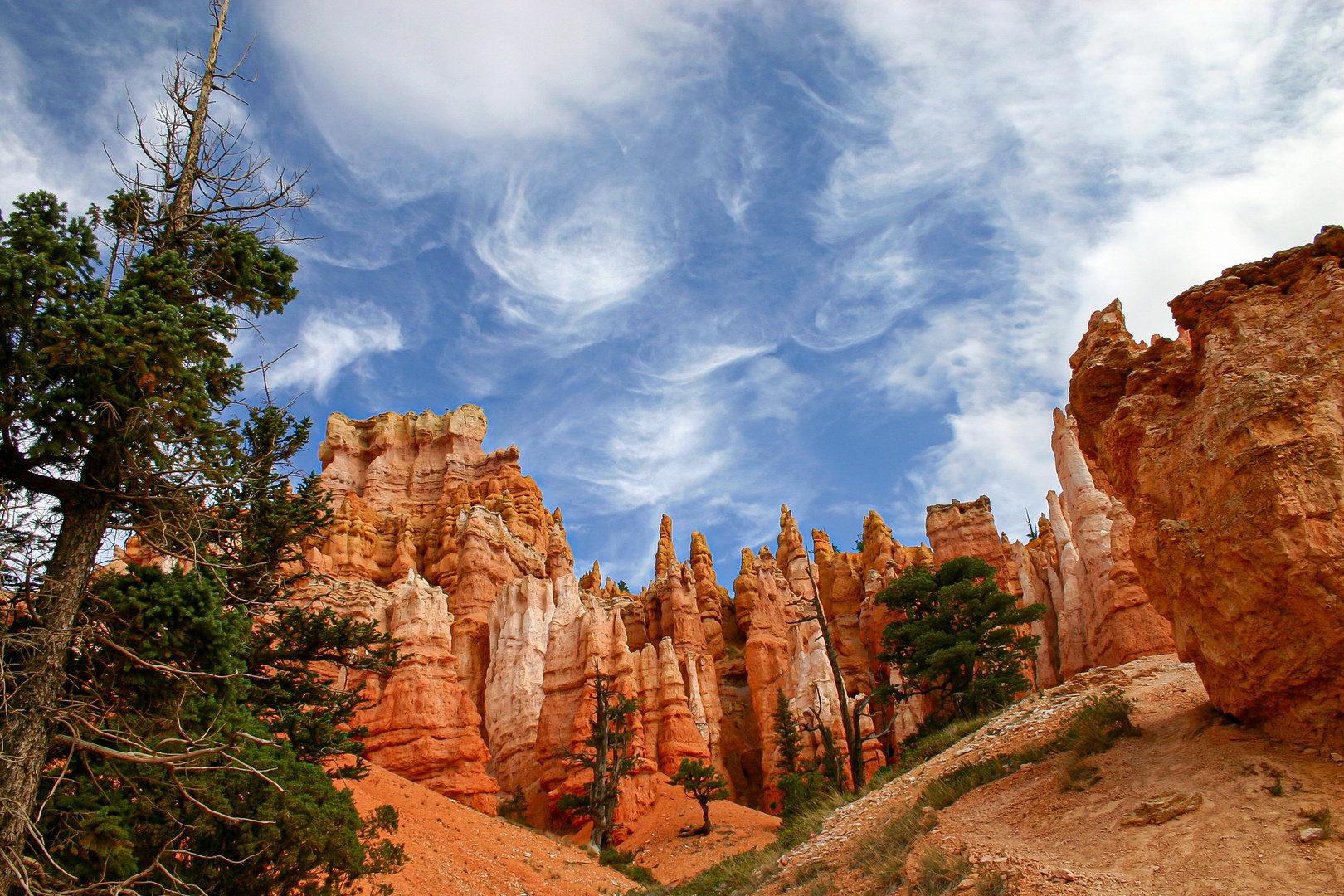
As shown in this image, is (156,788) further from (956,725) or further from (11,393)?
(956,725)

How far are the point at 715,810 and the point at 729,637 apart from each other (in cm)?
2556

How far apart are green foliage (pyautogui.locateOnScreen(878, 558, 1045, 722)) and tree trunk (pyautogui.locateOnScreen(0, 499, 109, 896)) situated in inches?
Result: 821

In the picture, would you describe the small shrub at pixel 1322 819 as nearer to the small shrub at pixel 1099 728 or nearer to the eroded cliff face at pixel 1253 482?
the eroded cliff face at pixel 1253 482

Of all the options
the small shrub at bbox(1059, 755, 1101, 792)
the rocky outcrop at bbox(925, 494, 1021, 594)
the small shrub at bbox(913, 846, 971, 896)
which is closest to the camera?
the small shrub at bbox(913, 846, 971, 896)

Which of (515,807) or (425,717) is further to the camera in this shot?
(515,807)

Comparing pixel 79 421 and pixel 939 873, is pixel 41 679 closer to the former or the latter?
pixel 79 421

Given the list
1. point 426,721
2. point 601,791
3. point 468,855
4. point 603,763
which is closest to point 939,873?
point 468,855

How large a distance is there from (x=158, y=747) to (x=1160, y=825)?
10.3m

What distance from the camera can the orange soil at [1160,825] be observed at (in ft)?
19.9

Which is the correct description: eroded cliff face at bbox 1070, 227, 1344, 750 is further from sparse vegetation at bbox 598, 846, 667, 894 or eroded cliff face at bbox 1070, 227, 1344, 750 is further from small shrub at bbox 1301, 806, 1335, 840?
sparse vegetation at bbox 598, 846, 667, 894

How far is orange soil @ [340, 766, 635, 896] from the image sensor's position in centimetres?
1705

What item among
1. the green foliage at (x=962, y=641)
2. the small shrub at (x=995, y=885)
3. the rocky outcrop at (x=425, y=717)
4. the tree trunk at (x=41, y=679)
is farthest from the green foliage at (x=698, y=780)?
the tree trunk at (x=41, y=679)

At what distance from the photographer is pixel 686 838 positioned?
1131 inches

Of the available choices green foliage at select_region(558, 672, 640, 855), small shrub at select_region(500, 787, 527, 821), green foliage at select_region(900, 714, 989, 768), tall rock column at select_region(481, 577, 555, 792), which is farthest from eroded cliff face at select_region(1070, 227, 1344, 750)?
tall rock column at select_region(481, 577, 555, 792)
